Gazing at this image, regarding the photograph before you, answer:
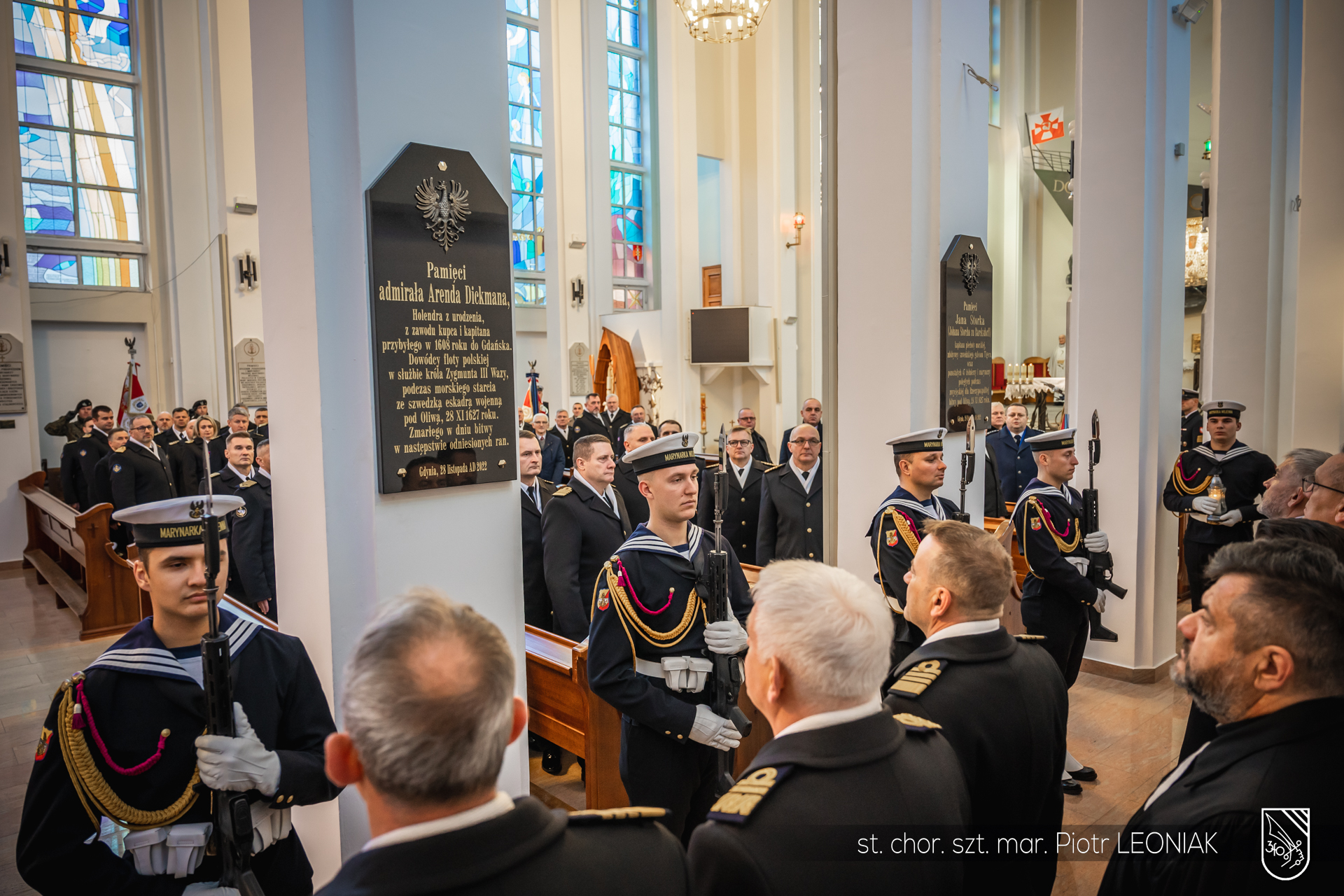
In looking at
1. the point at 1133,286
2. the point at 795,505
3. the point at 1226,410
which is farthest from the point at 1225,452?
the point at 795,505

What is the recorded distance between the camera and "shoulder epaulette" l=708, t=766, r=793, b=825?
4.21 ft

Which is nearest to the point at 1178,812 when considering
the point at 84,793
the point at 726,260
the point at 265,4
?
the point at 84,793

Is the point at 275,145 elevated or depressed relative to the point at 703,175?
depressed

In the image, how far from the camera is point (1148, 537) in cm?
538

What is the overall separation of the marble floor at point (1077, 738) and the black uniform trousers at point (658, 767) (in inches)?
53.8

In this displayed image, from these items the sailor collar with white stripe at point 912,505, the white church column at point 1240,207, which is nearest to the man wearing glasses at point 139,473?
the sailor collar with white stripe at point 912,505

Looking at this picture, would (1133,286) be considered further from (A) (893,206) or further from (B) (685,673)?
(B) (685,673)

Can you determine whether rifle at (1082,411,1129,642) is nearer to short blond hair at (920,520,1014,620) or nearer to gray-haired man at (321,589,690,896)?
short blond hair at (920,520,1014,620)

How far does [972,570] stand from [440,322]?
1747 mm

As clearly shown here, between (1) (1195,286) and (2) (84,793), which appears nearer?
(2) (84,793)

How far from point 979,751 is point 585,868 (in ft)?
3.81

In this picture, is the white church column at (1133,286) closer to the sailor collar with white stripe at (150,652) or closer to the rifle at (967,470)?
the rifle at (967,470)

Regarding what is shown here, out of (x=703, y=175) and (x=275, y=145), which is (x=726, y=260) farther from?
(x=275, y=145)

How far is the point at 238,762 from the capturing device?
183cm
